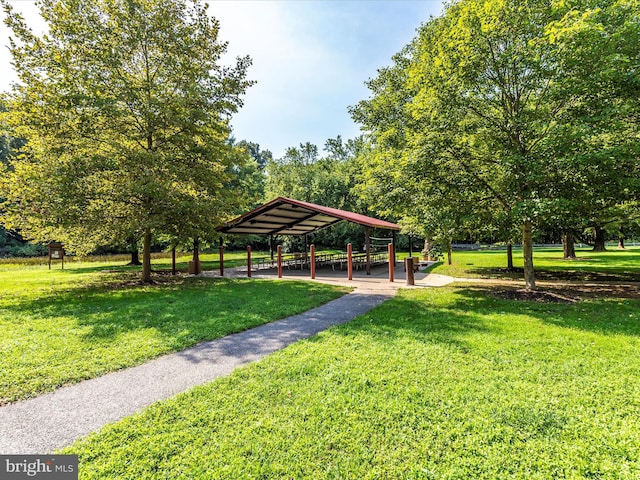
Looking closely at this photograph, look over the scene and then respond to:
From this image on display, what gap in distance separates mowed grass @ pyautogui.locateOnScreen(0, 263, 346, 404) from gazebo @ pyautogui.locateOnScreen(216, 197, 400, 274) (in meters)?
3.82

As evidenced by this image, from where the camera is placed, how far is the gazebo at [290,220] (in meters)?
14.1

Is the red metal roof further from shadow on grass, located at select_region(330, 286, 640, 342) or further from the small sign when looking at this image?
the small sign

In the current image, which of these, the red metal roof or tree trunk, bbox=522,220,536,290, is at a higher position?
the red metal roof

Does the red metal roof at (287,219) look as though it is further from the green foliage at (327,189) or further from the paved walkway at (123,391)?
the green foliage at (327,189)

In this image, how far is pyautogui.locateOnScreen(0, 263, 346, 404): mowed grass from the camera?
14.0 ft

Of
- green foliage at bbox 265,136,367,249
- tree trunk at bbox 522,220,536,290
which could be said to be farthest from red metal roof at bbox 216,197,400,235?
green foliage at bbox 265,136,367,249

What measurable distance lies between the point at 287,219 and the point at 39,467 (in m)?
15.5

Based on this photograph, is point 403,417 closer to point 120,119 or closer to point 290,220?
point 120,119

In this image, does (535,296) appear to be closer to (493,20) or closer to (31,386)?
(493,20)

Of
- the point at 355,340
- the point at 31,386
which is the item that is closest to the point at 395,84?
the point at 355,340

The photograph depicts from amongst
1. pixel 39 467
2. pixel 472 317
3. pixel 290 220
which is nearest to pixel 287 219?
pixel 290 220

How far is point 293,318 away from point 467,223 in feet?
18.2

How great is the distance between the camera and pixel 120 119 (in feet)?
35.2

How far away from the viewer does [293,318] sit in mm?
6895
